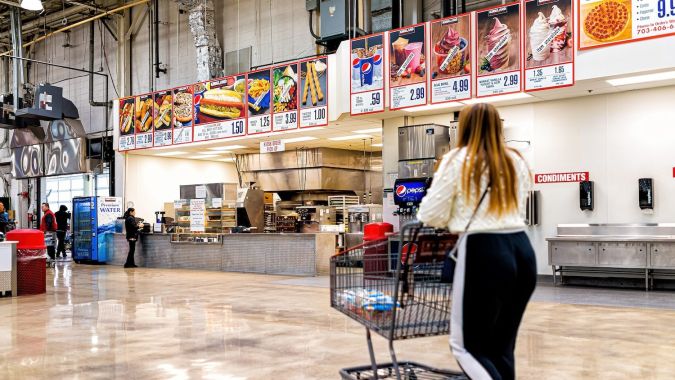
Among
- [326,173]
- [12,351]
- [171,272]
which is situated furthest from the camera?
[326,173]

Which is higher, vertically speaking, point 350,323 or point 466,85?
point 466,85

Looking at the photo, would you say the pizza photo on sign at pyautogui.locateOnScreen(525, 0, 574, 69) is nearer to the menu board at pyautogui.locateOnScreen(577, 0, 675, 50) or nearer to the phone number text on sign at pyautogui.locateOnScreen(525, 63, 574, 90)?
the phone number text on sign at pyautogui.locateOnScreen(525, 63, 574, 90)

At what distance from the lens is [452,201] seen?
2.75 meters

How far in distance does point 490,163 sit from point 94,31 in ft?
66.0

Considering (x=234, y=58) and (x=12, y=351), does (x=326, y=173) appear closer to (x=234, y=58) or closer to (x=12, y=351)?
(x=234, y=58)

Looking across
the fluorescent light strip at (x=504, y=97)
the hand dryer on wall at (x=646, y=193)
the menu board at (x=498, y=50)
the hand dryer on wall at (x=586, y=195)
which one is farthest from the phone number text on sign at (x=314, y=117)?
the hand dryer on wall at (x=646, y=193)

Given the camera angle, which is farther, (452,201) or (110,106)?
(110,106)

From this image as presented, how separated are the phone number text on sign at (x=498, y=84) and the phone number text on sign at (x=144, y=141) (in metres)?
8.91

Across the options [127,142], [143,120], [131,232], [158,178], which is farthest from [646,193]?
[158,178]

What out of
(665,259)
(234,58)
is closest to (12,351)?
(665,259)

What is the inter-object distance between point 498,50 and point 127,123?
10248 mm

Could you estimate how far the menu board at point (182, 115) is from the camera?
14984 mm

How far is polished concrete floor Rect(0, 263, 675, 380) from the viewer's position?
186 inches

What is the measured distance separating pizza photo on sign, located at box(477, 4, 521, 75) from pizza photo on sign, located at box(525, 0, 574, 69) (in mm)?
183
